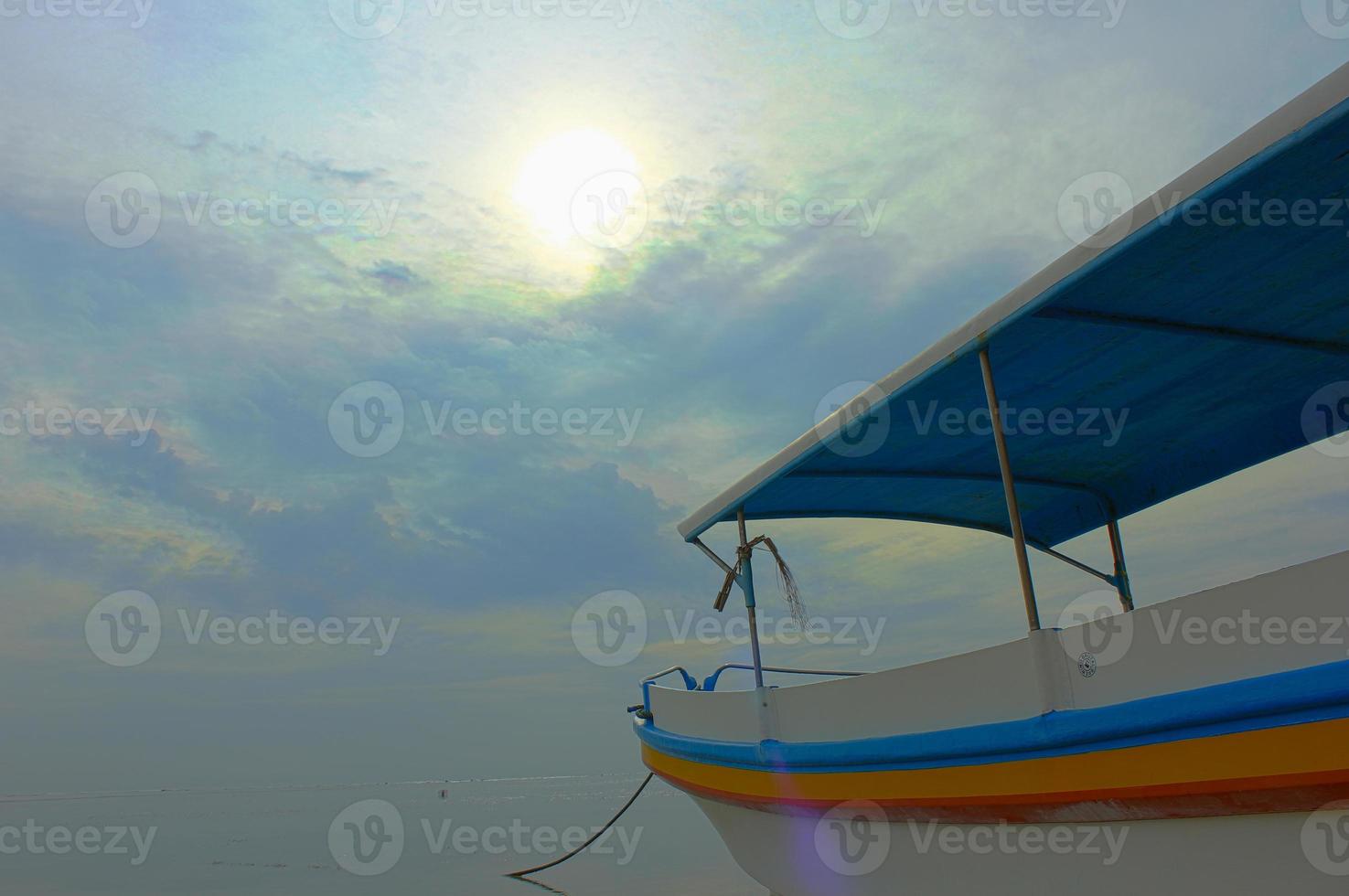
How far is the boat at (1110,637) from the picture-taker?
321cm

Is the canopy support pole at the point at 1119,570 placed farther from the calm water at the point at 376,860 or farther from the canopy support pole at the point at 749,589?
the calm water at the point at 376,860

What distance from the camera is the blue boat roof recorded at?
3656 millimetres

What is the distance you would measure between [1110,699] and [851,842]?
2527 mm

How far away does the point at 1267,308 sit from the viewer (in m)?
4.86

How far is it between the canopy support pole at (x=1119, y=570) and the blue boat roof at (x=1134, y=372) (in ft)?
0.55

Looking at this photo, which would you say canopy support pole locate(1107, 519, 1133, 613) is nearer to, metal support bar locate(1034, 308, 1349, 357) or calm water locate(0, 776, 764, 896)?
metal support bar locate(1034, 308, 1349, 357)

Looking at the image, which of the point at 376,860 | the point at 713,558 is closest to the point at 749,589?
the point at 713,558

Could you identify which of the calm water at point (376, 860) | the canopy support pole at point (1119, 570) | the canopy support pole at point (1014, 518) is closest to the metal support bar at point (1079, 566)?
the canopy support pole at point (1119, 570)

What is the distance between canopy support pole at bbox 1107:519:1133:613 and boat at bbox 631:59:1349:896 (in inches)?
0.9

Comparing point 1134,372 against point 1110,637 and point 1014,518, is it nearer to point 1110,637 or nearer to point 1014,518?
point 1014,518

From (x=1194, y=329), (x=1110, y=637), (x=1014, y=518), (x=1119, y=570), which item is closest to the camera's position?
(x=1110, y=637)

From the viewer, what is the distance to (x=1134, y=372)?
5.54m

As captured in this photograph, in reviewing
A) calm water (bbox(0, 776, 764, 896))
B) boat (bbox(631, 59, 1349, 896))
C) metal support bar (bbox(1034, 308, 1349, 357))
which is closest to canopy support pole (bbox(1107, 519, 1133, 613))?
boat (bbox(631, 59, 1349, 896))

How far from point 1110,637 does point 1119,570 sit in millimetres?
4341
